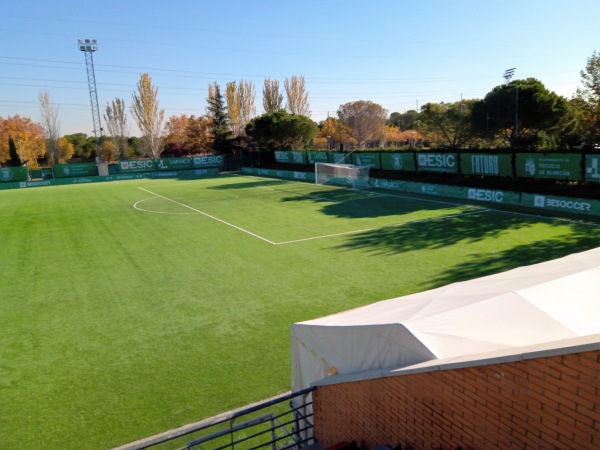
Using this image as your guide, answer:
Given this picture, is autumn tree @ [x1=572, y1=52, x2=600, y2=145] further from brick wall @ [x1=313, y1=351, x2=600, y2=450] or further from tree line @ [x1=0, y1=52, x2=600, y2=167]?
brick wall @ [x1=313, y1=351, x2=600, y2=450]

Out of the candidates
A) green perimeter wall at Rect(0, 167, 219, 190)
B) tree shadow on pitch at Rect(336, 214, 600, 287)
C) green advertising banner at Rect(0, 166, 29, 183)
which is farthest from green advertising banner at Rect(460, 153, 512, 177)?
green advertising banner at Rect(0, 166, 29, 183)

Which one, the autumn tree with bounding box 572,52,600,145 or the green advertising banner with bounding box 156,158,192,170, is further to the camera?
the green advertising banner with bounding box 156,158,192,170

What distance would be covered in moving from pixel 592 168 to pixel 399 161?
1558cm

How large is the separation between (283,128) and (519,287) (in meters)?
53.7

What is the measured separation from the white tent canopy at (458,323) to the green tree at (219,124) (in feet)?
212

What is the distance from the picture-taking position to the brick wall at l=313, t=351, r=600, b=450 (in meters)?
3.24

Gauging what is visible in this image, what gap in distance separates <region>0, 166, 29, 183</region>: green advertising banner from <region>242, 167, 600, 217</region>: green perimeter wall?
142 feet

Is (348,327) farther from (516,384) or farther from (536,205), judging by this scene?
(536,205)

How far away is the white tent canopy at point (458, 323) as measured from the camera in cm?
491

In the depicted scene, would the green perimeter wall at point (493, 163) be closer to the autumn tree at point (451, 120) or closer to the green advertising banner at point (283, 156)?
the autumn tree at point (451, 120)

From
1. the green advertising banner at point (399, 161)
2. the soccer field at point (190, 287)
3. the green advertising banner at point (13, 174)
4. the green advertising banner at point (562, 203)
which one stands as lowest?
the soccer field at point (190, 287)

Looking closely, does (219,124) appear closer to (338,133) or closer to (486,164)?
(338,133)

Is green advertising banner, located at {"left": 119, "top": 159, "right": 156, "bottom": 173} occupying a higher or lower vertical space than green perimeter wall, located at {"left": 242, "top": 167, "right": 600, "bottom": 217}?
higher

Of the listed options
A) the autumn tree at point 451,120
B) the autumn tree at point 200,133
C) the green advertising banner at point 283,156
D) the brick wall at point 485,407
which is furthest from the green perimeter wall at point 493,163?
the autumn tree at point 200,133
